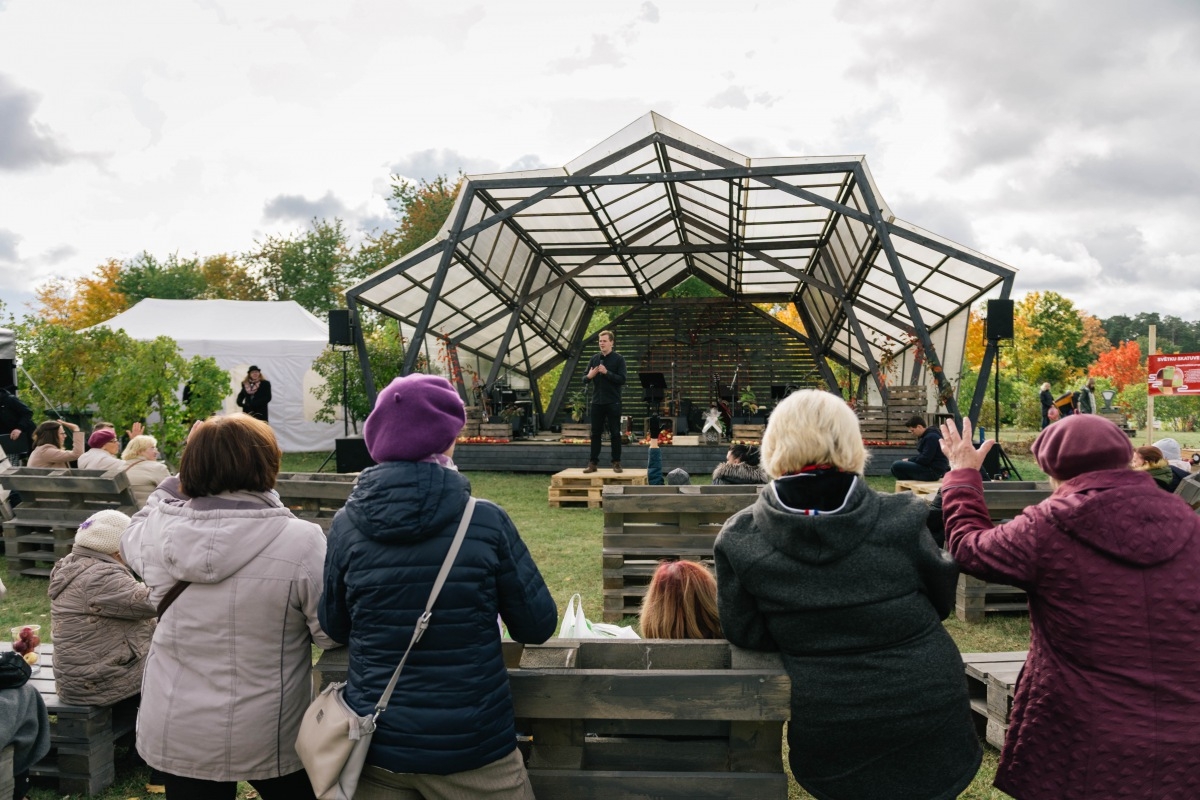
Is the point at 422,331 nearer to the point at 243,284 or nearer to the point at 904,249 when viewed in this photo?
the point at 904,249

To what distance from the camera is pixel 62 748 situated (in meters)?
3.29

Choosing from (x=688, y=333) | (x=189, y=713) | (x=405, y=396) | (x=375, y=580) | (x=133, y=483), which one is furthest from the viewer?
(x=688, y=333)

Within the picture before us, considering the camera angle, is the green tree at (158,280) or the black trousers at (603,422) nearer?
the black trousers at (603,422)

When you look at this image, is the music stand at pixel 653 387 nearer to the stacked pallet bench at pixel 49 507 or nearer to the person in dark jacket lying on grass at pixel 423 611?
the stacked pallet bench at pixel 49 507

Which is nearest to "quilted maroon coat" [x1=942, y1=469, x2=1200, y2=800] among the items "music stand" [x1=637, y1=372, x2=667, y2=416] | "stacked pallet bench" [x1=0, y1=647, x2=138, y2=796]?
"stacked pallet bench" [x1=0, y1=647, x2=138, y2=796]

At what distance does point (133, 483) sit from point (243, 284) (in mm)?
37649

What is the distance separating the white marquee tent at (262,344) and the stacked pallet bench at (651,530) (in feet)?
44.6

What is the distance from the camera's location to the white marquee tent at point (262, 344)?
55.7 ft

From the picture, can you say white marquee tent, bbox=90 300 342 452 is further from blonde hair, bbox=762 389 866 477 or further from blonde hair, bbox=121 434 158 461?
blonde hair, bbox=762 389 866 477

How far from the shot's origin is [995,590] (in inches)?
215

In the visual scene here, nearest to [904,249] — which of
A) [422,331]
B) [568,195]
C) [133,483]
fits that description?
[568,195]

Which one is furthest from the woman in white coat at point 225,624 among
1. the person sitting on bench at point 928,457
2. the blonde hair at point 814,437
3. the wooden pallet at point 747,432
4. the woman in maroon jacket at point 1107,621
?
the wooden pallet at point 747,432

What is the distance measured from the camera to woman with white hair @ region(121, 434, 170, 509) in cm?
625

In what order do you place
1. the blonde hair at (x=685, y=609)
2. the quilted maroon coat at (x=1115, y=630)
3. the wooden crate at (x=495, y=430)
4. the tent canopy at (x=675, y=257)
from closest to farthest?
1. the quilted maroon coat at (x=1115, y=630)
2. the blonde hair at (x=685, y=609)
3. the tent canopy at (x=675, y=257)
4. the wooden crate at (x=495, y=430)
